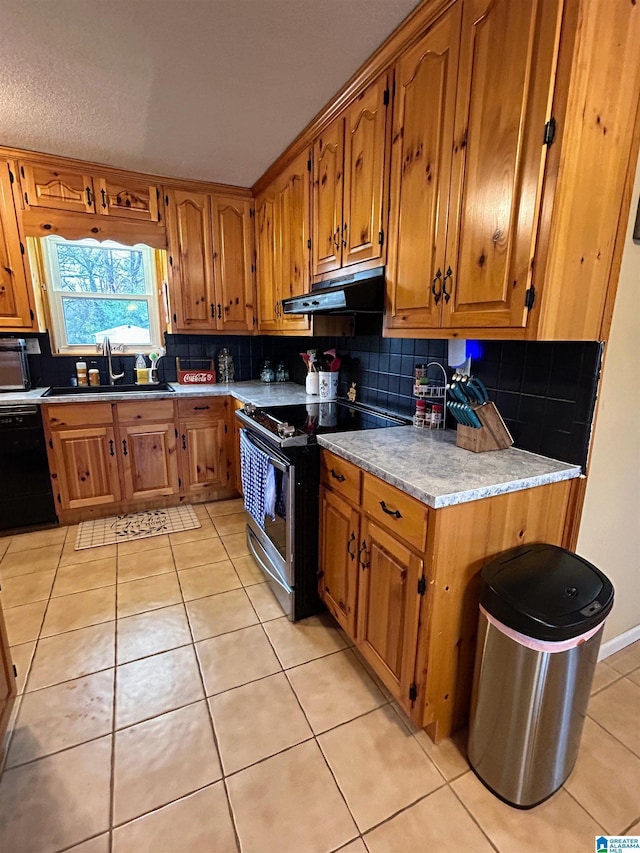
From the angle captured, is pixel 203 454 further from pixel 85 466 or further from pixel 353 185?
pixel 353 185

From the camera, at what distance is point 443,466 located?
54.5 inches

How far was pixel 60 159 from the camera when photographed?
2643mm

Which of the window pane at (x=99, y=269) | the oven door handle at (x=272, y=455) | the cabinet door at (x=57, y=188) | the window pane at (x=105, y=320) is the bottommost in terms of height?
the oven door handle at (x=272, y=455)

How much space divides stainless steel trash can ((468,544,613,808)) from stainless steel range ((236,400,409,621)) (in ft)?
2.76

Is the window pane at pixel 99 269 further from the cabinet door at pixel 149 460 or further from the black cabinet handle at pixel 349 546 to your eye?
the black cabinet handle at pixel 349 546

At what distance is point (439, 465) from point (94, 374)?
2.90 m

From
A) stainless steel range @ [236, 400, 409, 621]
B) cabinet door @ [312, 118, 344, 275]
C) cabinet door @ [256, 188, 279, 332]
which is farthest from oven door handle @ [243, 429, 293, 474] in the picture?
cabinet door @ [256, 188, 279, 332]

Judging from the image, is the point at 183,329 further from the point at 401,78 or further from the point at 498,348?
the point at 498,348

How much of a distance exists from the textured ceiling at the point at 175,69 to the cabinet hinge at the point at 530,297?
1.13m

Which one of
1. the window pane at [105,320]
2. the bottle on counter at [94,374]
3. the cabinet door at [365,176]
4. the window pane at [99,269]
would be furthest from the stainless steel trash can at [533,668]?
the window pane at [99,269]

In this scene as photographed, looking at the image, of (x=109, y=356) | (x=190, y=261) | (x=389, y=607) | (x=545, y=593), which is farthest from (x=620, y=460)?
(x=109, y=356)

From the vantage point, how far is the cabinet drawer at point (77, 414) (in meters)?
2.71

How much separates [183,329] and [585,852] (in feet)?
11.1

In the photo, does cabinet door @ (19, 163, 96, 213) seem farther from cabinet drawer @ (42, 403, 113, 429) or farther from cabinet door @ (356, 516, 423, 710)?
cabinet door @ (356, 516, 423, 710)
